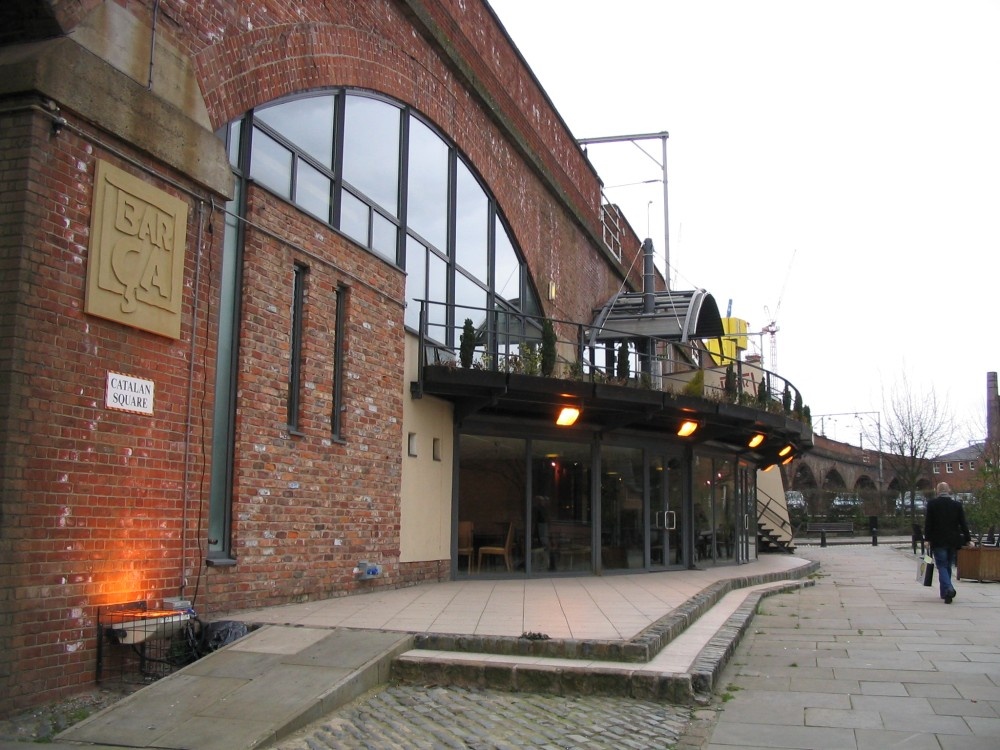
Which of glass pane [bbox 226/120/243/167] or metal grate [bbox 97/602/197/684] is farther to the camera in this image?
glass pane [bbox 226/120/243/167]

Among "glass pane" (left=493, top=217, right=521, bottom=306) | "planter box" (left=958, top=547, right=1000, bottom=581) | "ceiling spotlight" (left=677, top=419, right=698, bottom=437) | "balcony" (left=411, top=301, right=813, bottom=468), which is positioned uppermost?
"glass pane" (left=493, top=217, right=521, bottom=306)

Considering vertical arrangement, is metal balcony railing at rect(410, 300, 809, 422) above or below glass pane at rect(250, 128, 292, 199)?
below

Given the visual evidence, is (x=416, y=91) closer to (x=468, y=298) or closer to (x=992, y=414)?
(x=468, y=298)

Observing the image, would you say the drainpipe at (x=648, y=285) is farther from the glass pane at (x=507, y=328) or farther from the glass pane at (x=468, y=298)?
the glass pane at (x=468, y=298)

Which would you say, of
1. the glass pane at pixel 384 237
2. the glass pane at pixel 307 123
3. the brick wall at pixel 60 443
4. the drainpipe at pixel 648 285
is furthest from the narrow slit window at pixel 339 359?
the drainpipe at pixel 648 285

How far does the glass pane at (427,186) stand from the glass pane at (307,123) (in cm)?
219

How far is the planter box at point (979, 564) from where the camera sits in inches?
613

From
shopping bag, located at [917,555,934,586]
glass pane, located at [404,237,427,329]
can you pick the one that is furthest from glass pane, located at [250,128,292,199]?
shopping bag, located at [917,555,934,586]

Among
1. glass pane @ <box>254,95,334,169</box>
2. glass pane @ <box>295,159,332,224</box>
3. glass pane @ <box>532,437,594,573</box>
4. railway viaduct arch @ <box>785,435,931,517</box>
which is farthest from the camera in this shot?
railway viaduct arch @ <box>785,435,931,517</box>

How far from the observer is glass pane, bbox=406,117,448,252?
13367mm

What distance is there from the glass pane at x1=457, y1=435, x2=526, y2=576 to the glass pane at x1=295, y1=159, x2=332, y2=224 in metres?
4.51

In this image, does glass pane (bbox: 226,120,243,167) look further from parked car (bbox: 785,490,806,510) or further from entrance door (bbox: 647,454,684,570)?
parked car (bbox: 785,490,806,510)

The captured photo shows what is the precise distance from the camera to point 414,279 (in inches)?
520

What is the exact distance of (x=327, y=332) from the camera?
10484 millimetres
